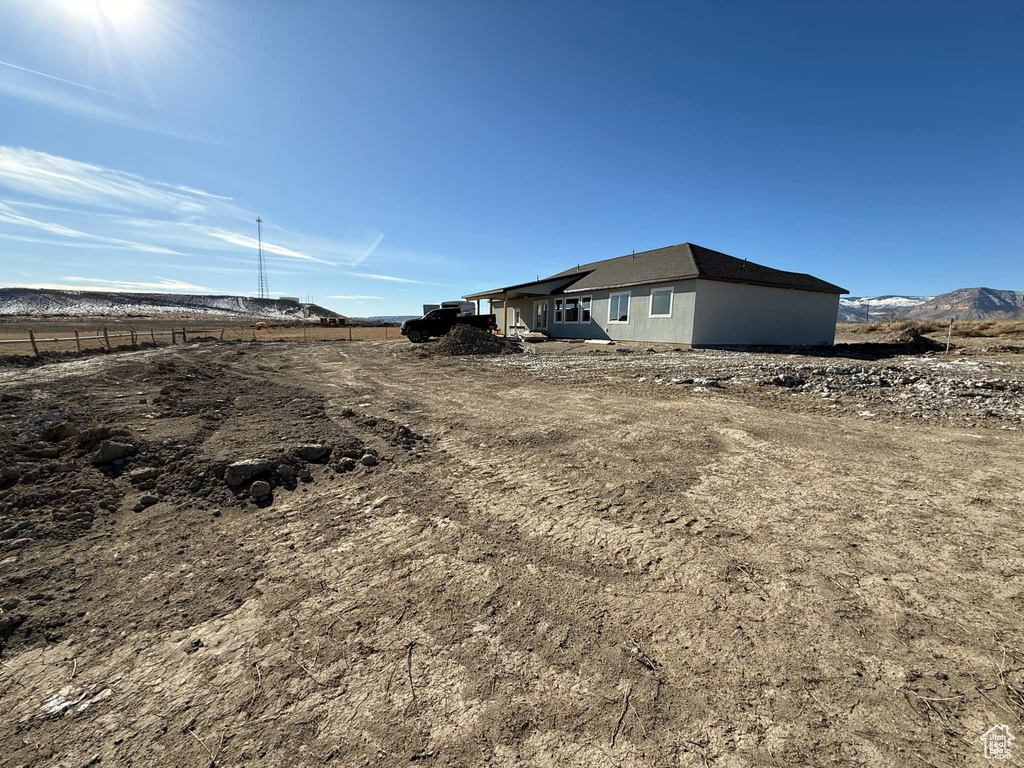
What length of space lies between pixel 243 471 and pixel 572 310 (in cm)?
2105

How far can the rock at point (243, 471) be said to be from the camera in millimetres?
3971

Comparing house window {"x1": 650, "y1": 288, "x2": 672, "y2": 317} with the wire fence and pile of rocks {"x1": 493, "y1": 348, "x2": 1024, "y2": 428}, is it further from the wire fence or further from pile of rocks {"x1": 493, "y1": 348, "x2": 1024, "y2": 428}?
the wire fence

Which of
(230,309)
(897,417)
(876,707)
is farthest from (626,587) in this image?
(230,309)

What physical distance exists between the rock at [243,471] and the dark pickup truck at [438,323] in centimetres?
1824

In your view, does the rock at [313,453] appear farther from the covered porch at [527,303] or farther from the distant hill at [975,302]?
the distant hill at [975,302]

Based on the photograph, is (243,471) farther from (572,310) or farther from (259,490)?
(572,310)

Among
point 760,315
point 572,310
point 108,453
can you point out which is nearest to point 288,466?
point 108,453

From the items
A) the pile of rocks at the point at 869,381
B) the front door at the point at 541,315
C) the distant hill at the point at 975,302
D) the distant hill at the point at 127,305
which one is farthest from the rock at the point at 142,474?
the distant hill at the point at 975,302

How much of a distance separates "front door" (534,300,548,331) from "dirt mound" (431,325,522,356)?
8859 mm

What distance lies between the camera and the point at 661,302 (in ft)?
59.7

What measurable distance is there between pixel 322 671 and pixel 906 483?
518cm

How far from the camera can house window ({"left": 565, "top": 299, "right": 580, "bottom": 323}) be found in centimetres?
2315

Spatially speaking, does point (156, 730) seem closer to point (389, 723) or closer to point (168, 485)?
point (389, 723)

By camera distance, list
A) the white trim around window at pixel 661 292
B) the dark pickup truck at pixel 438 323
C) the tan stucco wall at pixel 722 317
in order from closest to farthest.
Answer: the tan stucco wall at pixel 722 317
the white trim around window at pixel 661 292
the dark pickup truck at pixel 438 323
